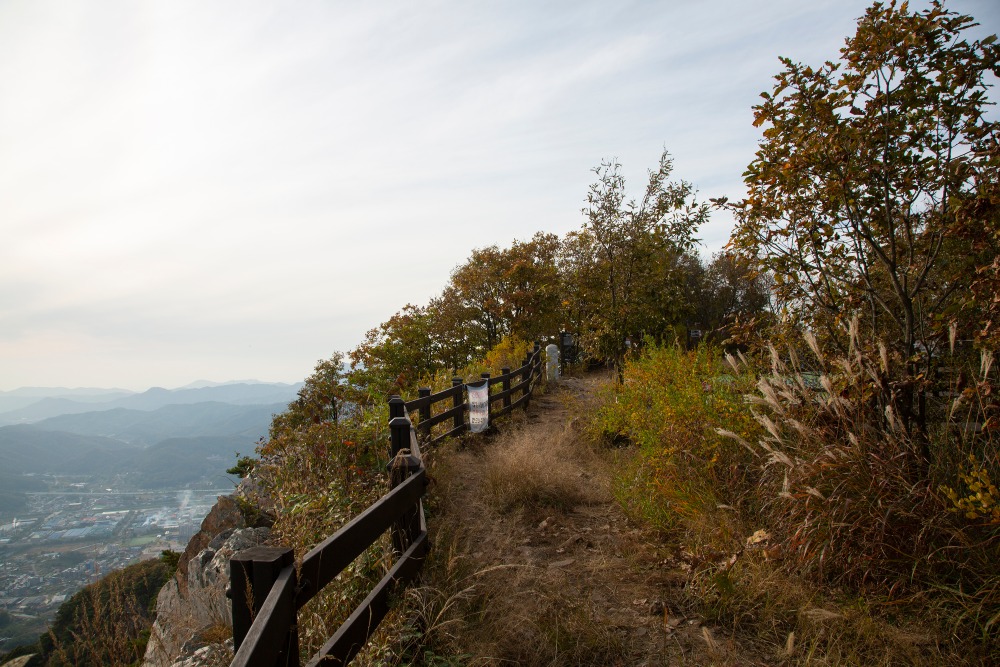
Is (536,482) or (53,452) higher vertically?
(536,482)

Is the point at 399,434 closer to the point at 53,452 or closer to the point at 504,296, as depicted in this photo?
the point at 504,296

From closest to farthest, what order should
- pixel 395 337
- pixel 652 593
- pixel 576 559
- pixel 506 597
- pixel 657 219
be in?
pixel 506 597 < pixel 652 593 < pixel 576 559 < pixel 657 219 < pixel 395 337

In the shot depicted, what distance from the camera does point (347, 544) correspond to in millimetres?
2604

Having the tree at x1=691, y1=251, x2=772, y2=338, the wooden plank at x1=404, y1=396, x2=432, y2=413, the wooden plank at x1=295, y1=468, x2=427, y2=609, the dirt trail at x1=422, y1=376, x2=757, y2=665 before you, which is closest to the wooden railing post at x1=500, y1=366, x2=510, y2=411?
the wooden plank at x1=404, y1=396, x2=432, y2=413

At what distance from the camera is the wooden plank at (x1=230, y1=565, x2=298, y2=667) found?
1.67 meters

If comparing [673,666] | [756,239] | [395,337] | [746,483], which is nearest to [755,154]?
[756,239]

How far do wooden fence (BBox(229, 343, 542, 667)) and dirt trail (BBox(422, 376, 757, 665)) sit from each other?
44 centimetres

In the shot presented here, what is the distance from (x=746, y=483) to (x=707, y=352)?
126 inches

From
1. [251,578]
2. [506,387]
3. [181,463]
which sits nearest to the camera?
[251,578]

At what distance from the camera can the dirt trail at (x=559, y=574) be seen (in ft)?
10.7

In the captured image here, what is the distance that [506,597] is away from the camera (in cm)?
372

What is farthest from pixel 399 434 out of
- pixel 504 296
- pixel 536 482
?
pixel 504 296

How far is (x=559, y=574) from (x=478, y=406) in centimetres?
554

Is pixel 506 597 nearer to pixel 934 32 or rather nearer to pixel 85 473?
pixel 934 32
